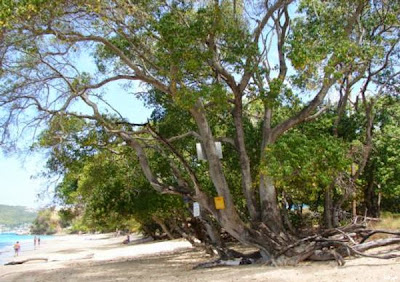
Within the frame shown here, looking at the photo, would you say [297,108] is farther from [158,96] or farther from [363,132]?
[158,96]

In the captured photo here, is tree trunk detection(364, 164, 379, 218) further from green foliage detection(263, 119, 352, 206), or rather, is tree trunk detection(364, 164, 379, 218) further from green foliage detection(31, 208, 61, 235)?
green foliage detection(31, 208, 61, 235)

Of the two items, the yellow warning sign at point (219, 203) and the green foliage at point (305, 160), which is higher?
the green foliage at point (305, 160)

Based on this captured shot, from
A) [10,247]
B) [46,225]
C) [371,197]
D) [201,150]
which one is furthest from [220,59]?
[46,225]

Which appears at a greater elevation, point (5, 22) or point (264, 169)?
point (5, 22)

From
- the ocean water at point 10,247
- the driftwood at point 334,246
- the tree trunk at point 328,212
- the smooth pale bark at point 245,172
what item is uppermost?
the smooth pale bark at point 245,172

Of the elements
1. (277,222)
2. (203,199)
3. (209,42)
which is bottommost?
(277,222)

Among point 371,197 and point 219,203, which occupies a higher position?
point 371,197

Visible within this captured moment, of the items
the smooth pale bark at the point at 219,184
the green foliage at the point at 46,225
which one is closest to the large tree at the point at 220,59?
the smooth pale bark at the point at 219,184

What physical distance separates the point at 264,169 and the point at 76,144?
630 centimetres

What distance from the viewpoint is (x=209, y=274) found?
32.6 ft

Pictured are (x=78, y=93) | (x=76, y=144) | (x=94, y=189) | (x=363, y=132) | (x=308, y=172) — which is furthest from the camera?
(x=94, y=189)

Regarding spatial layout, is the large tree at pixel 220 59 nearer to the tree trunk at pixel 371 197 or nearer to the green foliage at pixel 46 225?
the tree trunk at pixel 371 197

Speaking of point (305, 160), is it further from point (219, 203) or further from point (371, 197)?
point (371, 197)

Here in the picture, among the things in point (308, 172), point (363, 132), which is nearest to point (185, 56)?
point (308, 172)
